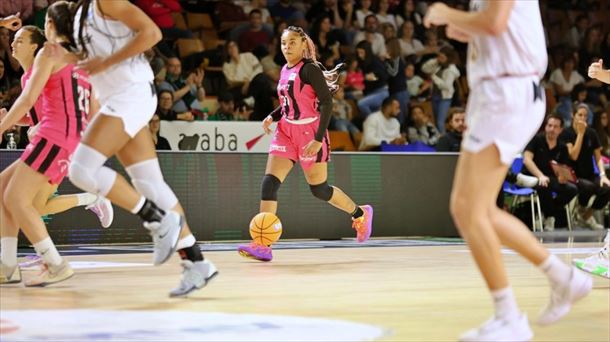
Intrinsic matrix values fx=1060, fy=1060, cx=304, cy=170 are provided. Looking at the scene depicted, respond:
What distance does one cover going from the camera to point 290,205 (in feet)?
39.9

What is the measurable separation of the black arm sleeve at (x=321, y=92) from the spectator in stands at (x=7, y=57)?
5.54 m

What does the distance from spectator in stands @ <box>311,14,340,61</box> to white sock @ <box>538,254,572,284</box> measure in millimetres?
11117

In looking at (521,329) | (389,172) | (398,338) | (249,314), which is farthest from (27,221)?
(389,172)

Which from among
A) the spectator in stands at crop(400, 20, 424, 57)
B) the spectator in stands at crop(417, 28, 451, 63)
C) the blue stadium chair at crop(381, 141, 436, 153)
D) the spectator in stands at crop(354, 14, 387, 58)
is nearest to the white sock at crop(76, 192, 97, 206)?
the blue stadium chair at crop(381, 141, 436, 153)

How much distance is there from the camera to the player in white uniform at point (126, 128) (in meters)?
5.41

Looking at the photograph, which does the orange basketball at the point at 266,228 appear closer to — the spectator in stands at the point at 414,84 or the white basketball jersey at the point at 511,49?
the white basketball jersey at the point at 511,49

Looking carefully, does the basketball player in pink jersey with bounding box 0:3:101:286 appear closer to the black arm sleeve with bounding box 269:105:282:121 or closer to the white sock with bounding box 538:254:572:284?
the black arm sleeve with bounding box 269:105:282:121

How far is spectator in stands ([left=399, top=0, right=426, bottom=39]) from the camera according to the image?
17.5 meters

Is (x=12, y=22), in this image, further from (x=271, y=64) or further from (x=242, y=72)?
(x=271, y=64)

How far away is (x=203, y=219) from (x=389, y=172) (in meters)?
2.46

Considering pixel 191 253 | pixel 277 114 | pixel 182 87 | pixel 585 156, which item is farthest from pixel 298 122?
pixel 585 156

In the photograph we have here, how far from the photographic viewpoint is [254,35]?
51.1ft

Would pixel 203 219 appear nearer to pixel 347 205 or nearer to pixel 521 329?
pixel 347 205

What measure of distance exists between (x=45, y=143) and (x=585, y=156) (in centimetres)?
954
